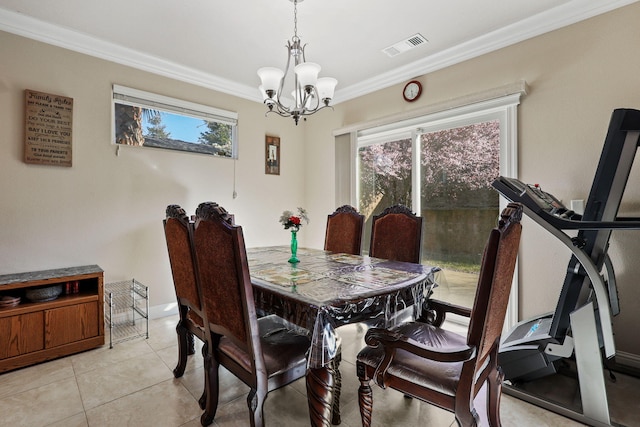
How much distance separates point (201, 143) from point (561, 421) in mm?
3848

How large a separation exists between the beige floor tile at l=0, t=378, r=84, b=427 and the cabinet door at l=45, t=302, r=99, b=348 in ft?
1.40

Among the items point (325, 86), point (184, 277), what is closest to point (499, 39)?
point (325, 86)

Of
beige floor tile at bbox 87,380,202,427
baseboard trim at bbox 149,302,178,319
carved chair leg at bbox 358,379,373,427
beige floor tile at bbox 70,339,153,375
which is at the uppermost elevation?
carved chair leg at bbox 358,379,373,427

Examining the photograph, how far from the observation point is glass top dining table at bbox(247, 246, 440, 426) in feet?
4.29

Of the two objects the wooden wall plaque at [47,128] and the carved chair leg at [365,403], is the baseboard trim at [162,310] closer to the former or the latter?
the wooden wall plaque at [47,128]

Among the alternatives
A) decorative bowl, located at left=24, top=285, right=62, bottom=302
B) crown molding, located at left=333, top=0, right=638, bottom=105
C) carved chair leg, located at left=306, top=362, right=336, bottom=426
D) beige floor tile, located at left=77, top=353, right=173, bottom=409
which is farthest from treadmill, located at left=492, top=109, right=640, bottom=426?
decorative bowl, located at left=24, top=285, right=62, bottom=302

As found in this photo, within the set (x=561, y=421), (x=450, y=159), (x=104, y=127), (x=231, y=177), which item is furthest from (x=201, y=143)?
(x=561, y=421)

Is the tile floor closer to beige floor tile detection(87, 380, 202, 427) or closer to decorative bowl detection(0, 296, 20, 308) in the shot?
beige floor tile detection(87, 380, 202, 427)

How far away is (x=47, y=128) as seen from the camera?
2592 mm

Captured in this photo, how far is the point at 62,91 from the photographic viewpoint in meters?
2.67

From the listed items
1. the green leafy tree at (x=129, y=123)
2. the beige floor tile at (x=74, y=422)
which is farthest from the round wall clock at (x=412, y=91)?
the beige floor tile at (x=74, y=422)

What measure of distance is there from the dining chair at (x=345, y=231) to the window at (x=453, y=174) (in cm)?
62

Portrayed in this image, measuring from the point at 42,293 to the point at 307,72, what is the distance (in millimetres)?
2582

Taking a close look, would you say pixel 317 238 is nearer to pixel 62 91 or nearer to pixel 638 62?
pixel 62 91
